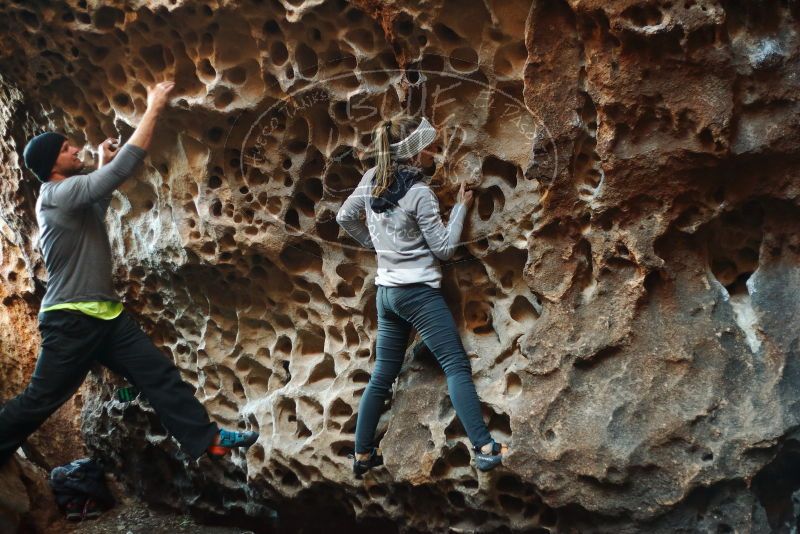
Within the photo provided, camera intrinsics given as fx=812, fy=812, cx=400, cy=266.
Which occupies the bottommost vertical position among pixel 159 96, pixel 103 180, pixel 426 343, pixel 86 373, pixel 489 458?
pixel 489 458

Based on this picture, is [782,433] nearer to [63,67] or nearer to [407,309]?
[407,309]

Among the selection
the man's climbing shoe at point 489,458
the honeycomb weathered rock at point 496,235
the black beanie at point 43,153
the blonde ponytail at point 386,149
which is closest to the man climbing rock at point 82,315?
the black beanie at point 43,153

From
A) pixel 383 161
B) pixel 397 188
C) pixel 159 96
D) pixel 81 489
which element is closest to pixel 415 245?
pixel 397 188

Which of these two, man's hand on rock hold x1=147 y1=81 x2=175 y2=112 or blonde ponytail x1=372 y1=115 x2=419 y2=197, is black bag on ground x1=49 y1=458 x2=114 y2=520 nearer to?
man's hand on rock hold x1=147 y1=81 x2=175 y2=112

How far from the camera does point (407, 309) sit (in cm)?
297

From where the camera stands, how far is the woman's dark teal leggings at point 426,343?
2.87 meters

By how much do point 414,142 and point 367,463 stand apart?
4.09 ft

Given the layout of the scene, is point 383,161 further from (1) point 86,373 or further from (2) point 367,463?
(1) point 86,373

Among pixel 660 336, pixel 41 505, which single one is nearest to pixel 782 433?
pixel 660 336

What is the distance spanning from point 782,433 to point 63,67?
3399mm

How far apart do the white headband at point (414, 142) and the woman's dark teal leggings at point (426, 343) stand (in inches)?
19.0

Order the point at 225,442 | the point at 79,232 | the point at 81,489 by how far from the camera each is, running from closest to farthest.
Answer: the point at 79,232 → the point at 225,442 → the point at 81,489

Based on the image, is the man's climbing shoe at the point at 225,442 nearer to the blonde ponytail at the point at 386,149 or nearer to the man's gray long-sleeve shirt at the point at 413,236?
the man's gray long-sleeve shirt at the point at 413,236

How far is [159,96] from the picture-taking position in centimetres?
334
